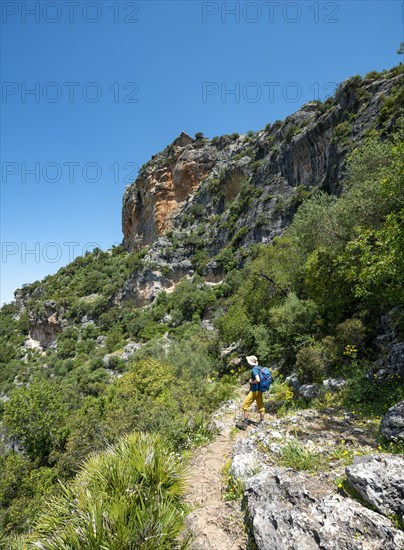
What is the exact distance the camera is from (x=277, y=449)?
208 inches

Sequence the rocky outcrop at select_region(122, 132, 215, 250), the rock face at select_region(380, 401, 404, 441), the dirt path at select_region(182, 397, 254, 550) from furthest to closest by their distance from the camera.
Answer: the rocky outcrop at select_region(122, 132, 215, 250) → the rock face at select_region(380, 401, 404, 441) → the dirt path at select_region(182, 397, 254, 550)

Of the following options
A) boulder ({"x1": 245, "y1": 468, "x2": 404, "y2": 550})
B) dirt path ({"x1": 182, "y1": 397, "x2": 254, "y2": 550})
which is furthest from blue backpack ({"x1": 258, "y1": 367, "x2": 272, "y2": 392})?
boulder ({"x1": 245, "y1": 468, "x2": 404, "y2": 550})

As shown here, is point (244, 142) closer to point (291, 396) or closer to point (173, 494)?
point (291, 396)

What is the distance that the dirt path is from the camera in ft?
12.8

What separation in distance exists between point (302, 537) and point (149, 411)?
6.58 metres

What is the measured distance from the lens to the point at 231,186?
54406mm

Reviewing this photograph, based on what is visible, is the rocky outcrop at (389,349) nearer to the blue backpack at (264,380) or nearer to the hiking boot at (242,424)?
the blue backpack at (264,380)

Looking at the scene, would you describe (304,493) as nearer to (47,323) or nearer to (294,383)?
(294,383)

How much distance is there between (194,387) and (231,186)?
4730 centimetres

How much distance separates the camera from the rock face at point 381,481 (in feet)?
10.4

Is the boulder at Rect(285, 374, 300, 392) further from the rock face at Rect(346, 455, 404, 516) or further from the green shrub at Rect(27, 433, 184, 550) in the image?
the rock face at Rect(346, 455, 404, 516)

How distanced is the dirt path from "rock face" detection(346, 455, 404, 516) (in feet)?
5.76

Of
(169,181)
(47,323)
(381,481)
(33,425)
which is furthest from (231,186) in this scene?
(381,481)

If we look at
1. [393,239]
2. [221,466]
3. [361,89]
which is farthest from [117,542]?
[361,89]
